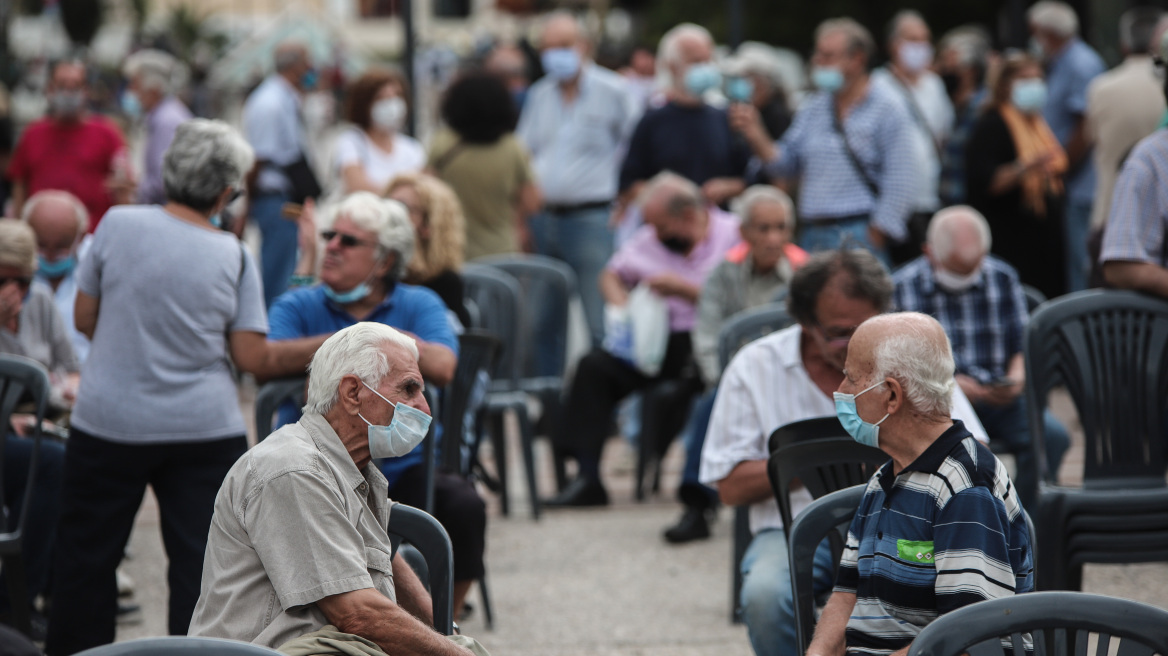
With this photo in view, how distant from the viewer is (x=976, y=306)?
5316 mm

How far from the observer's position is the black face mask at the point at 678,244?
661 centimetres

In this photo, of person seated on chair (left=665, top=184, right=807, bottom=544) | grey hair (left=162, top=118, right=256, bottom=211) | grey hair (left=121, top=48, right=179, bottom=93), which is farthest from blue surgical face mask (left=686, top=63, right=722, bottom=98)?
grey hair (left=162, top=118, right=256, bottom=211)

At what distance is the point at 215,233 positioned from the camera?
12.5 feet

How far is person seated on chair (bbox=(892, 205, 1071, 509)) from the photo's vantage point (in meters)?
5.20

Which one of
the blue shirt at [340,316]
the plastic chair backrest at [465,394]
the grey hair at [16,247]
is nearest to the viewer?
the blue shirt at [340,316]

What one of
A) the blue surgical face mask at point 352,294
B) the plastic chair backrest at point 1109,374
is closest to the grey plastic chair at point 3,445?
the blue surgical face mask at point 352,294

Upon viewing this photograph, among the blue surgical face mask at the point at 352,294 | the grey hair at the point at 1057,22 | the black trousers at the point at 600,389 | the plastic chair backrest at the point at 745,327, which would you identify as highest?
the grey hair at the point at 1057,22

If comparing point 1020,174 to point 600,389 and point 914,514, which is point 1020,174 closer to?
point 600,389

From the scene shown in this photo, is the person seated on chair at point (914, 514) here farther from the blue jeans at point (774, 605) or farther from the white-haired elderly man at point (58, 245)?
the white-haired elderly man at point (58, 245)

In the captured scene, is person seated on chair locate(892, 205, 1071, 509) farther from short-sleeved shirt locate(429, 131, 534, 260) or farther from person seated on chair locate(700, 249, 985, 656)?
short-sleeved shirt locate(429, 131, 534, 260)

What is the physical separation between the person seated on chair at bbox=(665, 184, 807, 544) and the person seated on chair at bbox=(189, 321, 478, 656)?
310 centimetres

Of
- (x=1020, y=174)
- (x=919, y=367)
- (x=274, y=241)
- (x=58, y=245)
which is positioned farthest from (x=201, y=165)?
(x=1020, y=174)

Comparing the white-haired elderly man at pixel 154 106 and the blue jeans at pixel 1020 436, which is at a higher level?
the white-haired elderly man at pixel 154 106

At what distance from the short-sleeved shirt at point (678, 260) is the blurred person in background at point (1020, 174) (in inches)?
79.0
